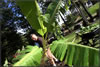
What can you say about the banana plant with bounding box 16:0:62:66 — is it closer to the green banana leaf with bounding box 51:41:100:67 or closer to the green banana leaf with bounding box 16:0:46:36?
the green banana leaf with bounding box 16:0:46:36

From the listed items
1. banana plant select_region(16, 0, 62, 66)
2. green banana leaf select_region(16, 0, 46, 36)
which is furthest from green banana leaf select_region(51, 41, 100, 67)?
green banana leaf select_region(16, 0, 46, 36)

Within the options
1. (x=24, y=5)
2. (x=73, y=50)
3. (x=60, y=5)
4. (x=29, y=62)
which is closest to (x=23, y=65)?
(x=29, y=62)

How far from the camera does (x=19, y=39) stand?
10602 millimetres

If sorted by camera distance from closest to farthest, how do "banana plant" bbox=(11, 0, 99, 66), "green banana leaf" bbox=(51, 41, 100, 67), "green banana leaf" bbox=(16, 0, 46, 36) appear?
"green banana leaf" bbox=(51, 41, 100, 67)
"banana plant" bbox=(11, 0, 99, 66)
"green banana leaf" bbox=(16, 0, 46, 36)

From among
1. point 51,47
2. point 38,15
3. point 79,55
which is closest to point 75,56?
point 79,55

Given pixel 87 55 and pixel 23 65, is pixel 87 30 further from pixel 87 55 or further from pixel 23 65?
pixel 23 65

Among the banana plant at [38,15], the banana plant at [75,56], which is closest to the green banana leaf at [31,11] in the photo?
the banana plant at [38,15]

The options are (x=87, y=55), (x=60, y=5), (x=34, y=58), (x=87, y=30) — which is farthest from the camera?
(x=87, y=30)

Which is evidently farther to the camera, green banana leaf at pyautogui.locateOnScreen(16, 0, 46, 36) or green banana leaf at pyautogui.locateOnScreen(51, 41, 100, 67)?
green banana leaf at pyautogui.locateOnScreen(16, 0, 46, 36)

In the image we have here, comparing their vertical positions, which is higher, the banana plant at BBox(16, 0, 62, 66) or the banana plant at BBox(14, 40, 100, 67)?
the banana plant at BBox(16, 0, 62, 66)

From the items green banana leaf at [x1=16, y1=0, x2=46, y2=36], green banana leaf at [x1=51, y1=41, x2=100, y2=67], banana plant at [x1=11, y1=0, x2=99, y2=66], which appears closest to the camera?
green banana leaf at [x1=51, y1=41, x2=100, y2=67]

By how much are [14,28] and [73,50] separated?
9890 mm

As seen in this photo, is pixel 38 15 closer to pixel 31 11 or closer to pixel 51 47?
pixel 31 11

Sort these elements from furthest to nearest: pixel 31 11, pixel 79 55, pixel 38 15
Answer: pixel 38 15
pixel 31 11
pixel 79 55
